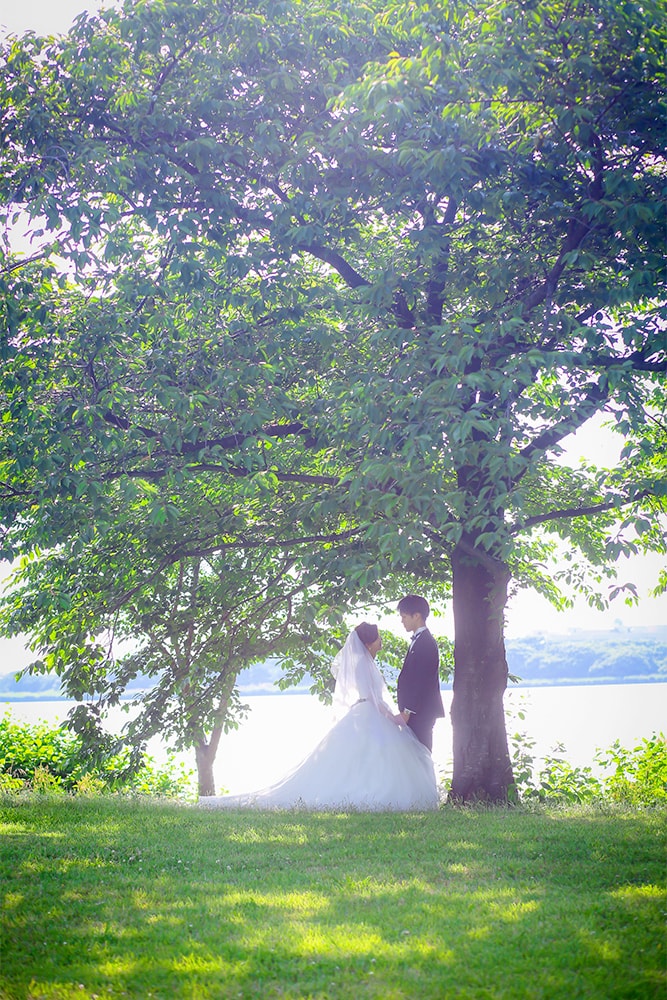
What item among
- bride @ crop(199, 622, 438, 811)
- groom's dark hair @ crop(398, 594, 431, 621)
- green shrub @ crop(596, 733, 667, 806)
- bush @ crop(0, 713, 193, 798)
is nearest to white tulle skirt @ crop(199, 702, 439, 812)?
bride @ crop(199, 622, 438, 811)

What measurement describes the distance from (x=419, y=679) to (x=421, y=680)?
0.03 metres

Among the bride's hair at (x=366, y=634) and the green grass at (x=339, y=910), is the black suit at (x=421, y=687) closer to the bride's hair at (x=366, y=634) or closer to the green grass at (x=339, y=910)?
the bride's hair at (x=366, y=634)

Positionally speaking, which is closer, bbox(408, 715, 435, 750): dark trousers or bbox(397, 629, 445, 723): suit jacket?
bbox(397, 629, 445, 723): suit jacket

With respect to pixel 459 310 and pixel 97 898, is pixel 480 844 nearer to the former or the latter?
pixel 97 898

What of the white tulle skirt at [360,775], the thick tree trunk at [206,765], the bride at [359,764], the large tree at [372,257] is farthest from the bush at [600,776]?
the thick tree trunk at [206,765]

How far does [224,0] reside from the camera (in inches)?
436

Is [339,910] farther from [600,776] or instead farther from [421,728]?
[600,776]

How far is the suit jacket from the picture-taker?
12.4m

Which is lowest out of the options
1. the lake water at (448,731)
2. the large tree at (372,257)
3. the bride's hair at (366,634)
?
the lake water at (448,731)

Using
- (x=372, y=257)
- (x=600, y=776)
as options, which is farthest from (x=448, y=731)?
(x=372, y=257)

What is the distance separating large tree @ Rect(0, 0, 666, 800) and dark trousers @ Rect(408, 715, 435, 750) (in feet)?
1.51

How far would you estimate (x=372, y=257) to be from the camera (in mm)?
12859

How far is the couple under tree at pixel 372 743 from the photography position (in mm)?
11797

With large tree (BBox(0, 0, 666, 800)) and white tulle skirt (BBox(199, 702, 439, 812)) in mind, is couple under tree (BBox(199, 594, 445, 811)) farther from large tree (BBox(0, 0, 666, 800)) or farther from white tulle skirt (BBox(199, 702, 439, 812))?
large tree (BBox(0, 0, 666, 800))
